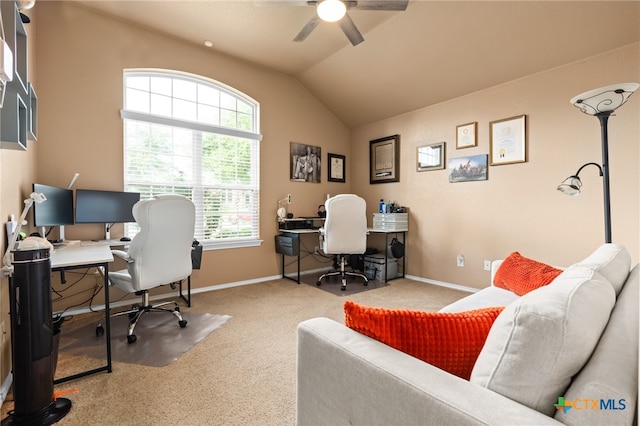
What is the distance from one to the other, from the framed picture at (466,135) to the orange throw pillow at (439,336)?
3.37 m

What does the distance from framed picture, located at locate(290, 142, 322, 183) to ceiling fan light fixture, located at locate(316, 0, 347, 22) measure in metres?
2.27

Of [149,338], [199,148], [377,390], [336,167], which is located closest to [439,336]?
[377,390]

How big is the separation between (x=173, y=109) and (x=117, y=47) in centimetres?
79

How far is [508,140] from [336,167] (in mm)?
2636

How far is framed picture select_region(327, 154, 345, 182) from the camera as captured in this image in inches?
202

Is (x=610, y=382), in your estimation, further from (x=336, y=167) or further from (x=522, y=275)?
(x=336, y=167)

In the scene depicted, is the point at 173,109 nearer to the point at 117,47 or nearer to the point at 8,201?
the point at 117,47

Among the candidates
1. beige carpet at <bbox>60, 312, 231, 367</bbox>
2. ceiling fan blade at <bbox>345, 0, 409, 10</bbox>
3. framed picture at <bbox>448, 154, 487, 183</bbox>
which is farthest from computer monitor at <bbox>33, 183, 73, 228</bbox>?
framed picture at <bbox>448, 154, 487, 183</bbox>

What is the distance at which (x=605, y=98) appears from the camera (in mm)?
1952

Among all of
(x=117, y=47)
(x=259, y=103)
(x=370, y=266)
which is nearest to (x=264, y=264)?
(x=370, y=266)

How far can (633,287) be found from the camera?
0.97 meters

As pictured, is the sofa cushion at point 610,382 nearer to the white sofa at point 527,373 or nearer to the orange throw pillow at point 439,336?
the white sofa at point 527,373

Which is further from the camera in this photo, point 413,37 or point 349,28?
point 413,37

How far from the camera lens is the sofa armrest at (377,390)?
587 millimetres
